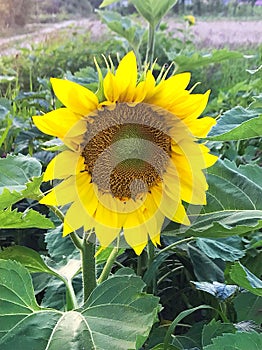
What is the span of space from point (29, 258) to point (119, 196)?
9 cm

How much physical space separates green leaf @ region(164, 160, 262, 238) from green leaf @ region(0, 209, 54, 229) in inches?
3.1

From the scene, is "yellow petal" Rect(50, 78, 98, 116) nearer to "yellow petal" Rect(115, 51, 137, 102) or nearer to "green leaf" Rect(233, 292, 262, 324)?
"yellow petal" Rect(115, 51, 137, 102)

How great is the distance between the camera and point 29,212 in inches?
14.1

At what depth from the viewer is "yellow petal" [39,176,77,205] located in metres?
0.35

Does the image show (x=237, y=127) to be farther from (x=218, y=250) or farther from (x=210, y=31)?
(x=210, y=31)

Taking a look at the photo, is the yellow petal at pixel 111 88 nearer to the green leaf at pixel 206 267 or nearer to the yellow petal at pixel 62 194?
the yellow petal at pixel 62 194

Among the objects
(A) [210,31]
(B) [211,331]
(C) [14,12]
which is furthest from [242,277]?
(A) [210,31]

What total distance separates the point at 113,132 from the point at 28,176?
86mm

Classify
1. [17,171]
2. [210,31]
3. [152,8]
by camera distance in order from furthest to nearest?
1. [210,31]
2. [152,8]
3. [17,171]

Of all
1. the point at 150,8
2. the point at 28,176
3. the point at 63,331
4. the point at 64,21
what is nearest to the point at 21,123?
the point at 150,8

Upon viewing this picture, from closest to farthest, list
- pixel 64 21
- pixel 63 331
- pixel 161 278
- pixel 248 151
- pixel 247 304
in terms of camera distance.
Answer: pixel 63 331
pixel 247 304
pixel 161 278
pixel 248 151
pixel 64 21

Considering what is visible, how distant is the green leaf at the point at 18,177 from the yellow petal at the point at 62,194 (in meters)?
0.01

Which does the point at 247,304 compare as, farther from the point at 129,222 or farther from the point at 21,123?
the point at 21,123

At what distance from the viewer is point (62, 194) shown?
35 centimetres
